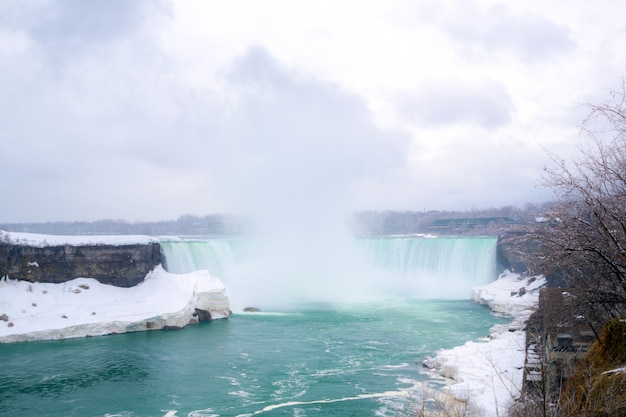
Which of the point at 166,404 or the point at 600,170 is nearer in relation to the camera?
the point at 600,170

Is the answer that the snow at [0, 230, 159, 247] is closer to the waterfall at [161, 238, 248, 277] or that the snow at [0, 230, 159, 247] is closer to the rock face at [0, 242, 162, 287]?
the rock face at [0, 242, 162, 287]

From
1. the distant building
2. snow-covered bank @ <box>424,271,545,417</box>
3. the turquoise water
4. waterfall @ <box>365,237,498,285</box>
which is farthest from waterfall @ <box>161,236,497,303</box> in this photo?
the distant building

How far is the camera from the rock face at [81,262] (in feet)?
82.3

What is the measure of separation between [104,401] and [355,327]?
461 inches

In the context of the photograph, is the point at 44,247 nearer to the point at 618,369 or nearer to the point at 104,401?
the point at 104,401

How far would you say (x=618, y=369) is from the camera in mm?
4090

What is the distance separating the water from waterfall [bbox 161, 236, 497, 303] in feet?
13.0

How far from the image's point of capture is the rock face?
25.1m

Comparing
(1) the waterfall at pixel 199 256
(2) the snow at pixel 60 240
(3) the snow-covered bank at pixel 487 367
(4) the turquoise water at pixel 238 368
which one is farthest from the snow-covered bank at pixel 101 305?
(3) the snow-covered bank at pixel 487 367

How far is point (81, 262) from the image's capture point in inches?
1046

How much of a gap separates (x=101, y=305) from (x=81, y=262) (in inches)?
127

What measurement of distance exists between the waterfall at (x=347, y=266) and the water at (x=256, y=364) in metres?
3.95

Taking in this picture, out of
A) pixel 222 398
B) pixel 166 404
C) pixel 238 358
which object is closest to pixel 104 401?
pixel 166 404

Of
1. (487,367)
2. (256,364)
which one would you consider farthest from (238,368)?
(487,367)
